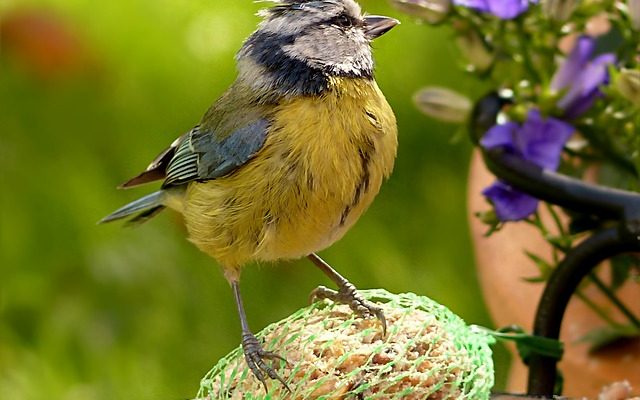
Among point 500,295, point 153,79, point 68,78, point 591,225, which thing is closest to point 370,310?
point 591,225

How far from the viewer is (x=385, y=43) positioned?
2.76 metres

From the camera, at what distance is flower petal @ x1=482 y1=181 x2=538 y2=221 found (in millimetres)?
1489

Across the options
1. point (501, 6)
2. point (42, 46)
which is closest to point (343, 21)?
point (501, 6)

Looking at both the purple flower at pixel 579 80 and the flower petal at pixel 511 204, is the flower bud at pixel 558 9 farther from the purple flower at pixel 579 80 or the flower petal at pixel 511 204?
the flower petal at pixel 511 204

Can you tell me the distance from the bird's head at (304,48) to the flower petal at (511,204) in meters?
0.30

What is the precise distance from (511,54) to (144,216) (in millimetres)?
587


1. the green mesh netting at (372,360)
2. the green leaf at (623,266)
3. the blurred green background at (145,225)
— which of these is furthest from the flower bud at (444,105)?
the blurred green background at (145,225)

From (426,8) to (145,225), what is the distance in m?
1.35

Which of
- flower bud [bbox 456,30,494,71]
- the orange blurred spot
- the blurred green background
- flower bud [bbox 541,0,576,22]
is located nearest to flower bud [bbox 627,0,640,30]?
flower bud [bbox 541,0,576,22]

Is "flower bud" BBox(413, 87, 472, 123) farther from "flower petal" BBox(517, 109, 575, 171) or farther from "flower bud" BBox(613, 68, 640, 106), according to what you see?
"flower bud" BBox(613, 68, 640, 106)

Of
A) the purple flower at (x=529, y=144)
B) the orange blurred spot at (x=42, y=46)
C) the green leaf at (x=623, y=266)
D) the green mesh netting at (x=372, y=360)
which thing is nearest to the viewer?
the green mesh netting at (x=372, y=360)

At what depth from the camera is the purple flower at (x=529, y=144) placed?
1464 mm

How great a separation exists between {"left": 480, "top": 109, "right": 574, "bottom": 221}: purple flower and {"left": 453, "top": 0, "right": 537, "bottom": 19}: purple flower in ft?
0.45

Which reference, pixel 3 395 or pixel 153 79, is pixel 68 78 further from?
pixel 3 395
